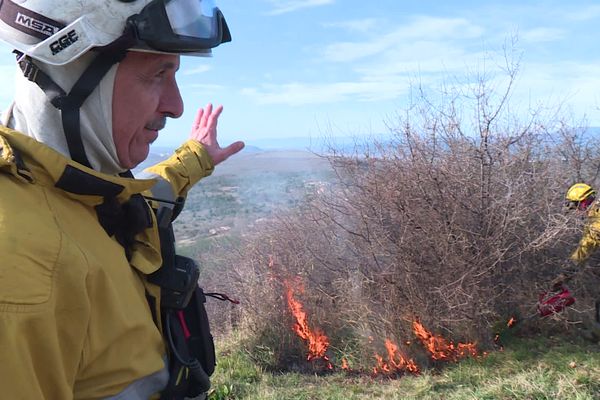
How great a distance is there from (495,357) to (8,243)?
6.94m

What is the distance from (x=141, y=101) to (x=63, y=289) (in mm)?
598

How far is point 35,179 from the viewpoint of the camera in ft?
3.72

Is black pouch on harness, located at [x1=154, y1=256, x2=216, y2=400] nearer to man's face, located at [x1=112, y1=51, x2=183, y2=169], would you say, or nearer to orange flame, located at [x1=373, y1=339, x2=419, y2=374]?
man's face, located at [x1=112, y1=51, x2=183, y2=169]

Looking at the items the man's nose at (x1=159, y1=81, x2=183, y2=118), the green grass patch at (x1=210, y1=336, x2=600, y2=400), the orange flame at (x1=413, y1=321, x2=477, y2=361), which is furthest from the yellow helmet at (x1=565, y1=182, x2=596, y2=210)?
the man's nose at (x1=159, y1=81, x2=183, y2=118)

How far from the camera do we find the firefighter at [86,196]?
99cm

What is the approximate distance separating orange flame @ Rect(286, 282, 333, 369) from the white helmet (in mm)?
7403

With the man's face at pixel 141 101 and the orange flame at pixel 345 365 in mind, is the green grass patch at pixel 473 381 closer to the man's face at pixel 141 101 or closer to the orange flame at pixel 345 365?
the orange flame at pixel 345 365

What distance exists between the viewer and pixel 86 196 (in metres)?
1.24

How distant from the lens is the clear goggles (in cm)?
135

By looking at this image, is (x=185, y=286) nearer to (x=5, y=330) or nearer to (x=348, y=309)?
(x=5, y=330)

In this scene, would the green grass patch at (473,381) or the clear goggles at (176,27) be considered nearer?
the clear goggles at (176,27)

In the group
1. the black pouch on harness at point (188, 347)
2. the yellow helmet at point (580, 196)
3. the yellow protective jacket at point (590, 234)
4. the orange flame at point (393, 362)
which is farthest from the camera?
the orange flame at point (393, 362)

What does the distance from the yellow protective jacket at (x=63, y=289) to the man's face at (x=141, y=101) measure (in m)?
0.15

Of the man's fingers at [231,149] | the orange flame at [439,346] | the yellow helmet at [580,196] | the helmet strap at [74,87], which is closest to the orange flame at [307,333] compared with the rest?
the orange flame at [439,346]
